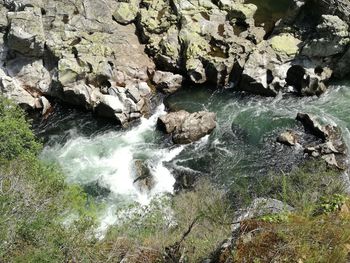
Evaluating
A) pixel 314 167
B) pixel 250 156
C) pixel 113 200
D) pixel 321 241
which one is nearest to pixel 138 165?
pixel 113 200

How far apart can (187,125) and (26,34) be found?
1194 cm

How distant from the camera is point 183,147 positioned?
84.5 feet

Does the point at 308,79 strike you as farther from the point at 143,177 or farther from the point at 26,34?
the point at 26,34

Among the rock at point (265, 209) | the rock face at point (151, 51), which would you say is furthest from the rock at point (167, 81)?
the rock at point (265, 209)

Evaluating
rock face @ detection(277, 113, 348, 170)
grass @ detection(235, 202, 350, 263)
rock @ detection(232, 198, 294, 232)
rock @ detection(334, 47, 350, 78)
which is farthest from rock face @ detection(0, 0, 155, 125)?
grass @ detection(235, 202, 350, 263)

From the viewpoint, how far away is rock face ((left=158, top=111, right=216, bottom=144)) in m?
Result: 25.9

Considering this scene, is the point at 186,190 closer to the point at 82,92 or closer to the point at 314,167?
the point at 314,167

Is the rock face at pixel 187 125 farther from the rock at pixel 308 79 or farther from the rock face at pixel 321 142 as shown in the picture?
the rock at pixel 308 79

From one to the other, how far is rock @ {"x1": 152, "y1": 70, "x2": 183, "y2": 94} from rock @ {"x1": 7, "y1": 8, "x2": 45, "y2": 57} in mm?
7721

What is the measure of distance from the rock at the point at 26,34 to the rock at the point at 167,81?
772 cm

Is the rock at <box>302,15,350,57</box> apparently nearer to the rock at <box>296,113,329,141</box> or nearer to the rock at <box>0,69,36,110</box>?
the rock at <box>296,113,329,141</box>

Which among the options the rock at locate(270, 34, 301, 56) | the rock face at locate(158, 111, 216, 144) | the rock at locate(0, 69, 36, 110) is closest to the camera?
the rock face at locate(158, 111, 216, 144)

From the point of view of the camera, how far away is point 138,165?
80.7 feet

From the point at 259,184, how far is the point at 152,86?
11093 mm
